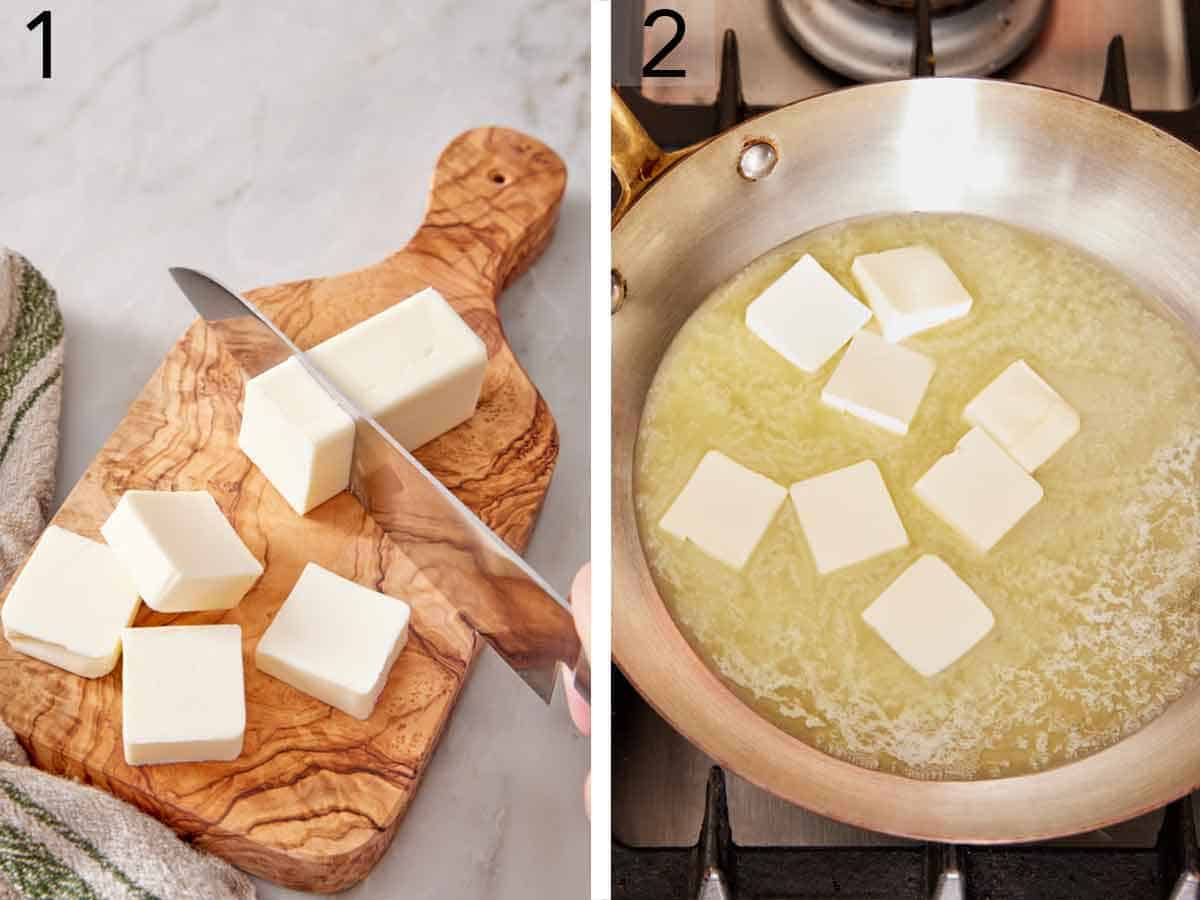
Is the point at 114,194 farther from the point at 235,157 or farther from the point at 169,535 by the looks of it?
the point at 169,535

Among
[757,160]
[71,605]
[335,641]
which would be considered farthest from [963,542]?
[71,605]

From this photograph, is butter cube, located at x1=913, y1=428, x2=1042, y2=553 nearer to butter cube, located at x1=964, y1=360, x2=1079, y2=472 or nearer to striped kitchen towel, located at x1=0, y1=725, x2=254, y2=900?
butter cube, located at x1=964, y1=360, x2=1079, y2=472

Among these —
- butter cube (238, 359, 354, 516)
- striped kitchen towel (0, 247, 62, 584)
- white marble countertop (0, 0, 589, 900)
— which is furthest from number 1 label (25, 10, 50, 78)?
butter cube (238, 359, 354, 516)

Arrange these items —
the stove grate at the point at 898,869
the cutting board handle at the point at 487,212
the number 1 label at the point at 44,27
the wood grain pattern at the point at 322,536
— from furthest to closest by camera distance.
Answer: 1. the number 1 label at the point at 44,27
2. the cutting board handle at the point at 487,212
3. the wood grain pattern at the point at 322,536
4. the stove grate at the point at 898,869

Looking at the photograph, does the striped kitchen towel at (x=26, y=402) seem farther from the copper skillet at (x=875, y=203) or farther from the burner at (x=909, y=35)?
the burner at (x=909, y=35)

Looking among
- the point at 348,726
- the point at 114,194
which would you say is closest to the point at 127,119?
the point at 114,194

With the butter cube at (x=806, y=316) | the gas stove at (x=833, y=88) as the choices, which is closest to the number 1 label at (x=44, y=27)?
the gas stove at (x=833, y=88)
